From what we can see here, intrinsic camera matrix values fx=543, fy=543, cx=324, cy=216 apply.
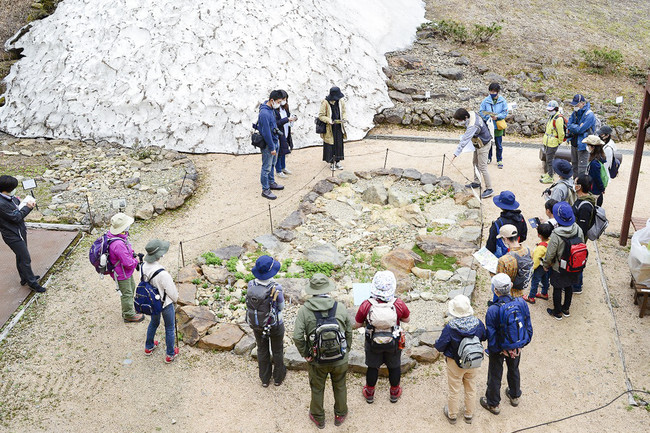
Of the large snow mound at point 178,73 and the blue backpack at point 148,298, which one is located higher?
the large snow mound at point 178,73

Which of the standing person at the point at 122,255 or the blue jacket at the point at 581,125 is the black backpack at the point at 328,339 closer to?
the standing person at the point at 122,255

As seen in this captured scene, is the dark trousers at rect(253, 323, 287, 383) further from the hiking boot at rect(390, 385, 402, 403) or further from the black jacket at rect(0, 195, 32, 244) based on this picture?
the black jacket at rect(0, 195, 32, 244)

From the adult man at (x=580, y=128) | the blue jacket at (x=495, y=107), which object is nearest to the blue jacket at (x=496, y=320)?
the adult man at (x=580, y=128)

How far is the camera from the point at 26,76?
16109 mm

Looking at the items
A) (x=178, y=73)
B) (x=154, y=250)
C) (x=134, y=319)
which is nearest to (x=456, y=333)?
(x=154, y=250)

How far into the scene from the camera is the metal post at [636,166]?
30.0ft

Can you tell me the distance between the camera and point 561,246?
7477 millimetres

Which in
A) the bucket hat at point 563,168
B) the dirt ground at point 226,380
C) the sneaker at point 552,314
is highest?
the bucket hat at point 563,168

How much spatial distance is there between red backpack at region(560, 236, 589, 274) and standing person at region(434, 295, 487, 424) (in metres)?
2.20

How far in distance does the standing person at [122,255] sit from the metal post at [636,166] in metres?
8.33

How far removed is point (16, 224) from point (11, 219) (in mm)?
160

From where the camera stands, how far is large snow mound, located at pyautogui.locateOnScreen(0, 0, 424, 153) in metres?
14.6

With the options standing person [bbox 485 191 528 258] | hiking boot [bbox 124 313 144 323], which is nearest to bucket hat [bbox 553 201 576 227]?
standing person [bbox 485 191 528 258]

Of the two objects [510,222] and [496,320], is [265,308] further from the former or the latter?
[510,222]
